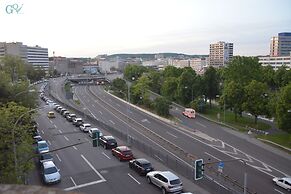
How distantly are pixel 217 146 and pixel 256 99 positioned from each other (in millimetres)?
13537

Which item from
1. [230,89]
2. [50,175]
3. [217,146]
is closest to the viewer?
[50,175]

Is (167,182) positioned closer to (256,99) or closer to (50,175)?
(50,175)

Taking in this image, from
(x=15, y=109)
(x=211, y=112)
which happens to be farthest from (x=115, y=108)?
(x=15, y=109)

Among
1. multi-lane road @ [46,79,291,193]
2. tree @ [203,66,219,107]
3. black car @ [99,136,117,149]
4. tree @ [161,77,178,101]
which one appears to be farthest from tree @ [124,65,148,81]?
black car @ [99,136,117,149]

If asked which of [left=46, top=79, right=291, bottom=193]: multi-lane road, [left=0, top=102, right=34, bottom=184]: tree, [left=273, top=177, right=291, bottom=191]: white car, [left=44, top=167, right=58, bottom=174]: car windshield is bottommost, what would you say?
[left=46, top=79, right=291, bottom=193]: multi-lane road

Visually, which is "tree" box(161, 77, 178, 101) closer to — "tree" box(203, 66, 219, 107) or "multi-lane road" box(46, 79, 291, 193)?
"tree" box(203, 66, 219, 107)

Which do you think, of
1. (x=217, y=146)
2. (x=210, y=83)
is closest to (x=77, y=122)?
(x=217, y=146)

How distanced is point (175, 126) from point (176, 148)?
13950 millimetres

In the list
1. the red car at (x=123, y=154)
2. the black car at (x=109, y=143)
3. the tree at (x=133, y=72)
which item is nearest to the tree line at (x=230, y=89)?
the black car at (x=109, y=143)

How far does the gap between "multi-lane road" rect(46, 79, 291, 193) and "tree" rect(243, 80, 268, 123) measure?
482cm

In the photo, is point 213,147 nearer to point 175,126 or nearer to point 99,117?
point 175,126

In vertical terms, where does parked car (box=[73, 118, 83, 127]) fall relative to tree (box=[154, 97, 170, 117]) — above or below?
below

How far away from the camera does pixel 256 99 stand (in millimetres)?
49625

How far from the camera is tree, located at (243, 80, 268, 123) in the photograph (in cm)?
4894
